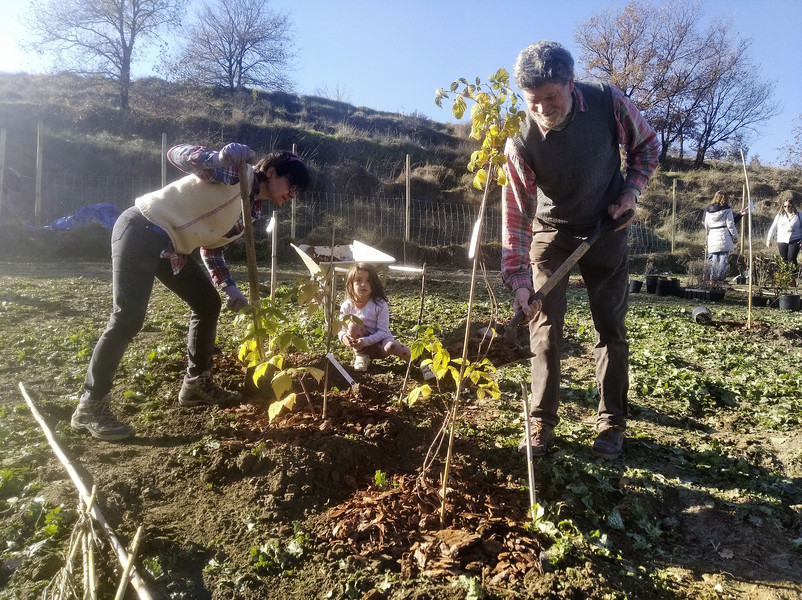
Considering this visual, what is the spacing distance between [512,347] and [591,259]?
1878 millimetres

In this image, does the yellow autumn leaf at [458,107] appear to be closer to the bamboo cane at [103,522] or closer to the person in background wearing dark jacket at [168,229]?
the person in background wearing dark jacket at [168,229]

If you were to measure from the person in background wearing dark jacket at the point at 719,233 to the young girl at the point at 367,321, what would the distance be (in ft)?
29.2

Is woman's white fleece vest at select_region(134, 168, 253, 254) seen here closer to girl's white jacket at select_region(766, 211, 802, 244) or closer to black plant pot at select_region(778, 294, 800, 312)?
black plant pot at select_region(778, 294, 800, 312)

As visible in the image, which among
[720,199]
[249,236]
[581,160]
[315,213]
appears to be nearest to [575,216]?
[581,160]

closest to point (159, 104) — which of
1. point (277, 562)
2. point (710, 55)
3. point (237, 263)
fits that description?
point (237, 263)

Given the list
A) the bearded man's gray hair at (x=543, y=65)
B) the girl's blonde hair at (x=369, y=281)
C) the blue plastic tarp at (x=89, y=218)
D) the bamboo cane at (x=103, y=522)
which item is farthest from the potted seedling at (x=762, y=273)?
the blue plastic tarp at (x=89, y=218)

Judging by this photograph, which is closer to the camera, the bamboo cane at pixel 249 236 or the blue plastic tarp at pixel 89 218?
the bamboo cane at pixel 249 236

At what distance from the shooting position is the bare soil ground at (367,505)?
2.00m

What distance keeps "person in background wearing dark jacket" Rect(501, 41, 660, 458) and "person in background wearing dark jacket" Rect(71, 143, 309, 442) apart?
1.15m

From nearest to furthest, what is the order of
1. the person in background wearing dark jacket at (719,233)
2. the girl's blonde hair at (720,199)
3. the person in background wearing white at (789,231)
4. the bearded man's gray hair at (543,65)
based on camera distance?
the bearded man's gray hair at (543,65) → the girl's blonde hair at (720,199) → the person in background wearing dark jacket at (719,233) → the person in background wearing white at (789,231)

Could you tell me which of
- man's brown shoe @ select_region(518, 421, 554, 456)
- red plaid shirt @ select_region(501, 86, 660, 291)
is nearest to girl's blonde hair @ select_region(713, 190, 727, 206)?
red plaid shirt @ select_region(501, 86, 660, 291)

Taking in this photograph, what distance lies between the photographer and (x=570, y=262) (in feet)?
8.59

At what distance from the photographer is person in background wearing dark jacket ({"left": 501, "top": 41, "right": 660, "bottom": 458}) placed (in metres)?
2.68

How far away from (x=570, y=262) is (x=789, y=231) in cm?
1112
